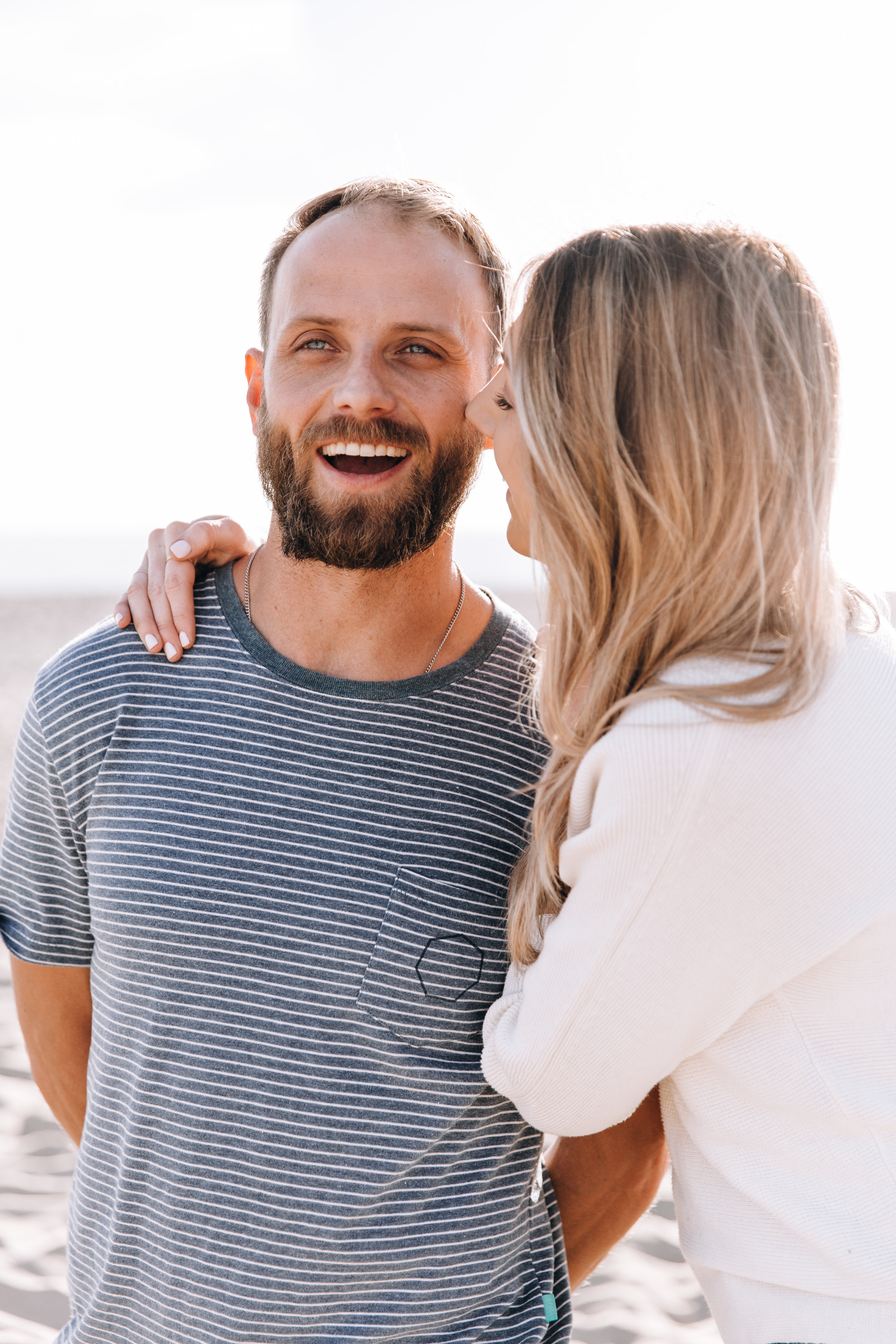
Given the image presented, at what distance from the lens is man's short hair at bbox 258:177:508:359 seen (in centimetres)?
195

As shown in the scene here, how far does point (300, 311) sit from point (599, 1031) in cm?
132

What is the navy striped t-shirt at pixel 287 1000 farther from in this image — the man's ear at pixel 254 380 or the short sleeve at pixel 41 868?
the man's ear at pixel 254 380

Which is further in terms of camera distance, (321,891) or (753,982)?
(321,891)

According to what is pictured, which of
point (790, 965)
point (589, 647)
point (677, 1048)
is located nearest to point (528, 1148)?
point (677, 1048)

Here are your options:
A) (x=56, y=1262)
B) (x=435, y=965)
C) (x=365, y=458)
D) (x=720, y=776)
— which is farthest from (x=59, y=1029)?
(x=56, y=1262)

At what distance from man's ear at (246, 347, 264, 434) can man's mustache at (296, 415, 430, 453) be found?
266 millimetres

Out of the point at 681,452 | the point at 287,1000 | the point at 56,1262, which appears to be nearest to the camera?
the point at 681,452

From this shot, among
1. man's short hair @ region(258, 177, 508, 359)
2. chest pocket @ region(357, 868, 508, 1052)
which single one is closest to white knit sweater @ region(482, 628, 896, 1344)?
chest pocket @ region(357, 868, 508, 1052)

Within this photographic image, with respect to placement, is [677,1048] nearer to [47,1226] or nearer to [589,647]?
[589,647]

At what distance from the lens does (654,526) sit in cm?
139

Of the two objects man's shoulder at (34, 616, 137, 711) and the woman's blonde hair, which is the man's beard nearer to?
man's shoulder at (34, 616, 137, 711)

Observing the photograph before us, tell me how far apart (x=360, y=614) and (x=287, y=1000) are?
675 millimetres

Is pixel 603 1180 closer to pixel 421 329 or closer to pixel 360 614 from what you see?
pixel 360 614

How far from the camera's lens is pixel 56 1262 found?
132 inches
